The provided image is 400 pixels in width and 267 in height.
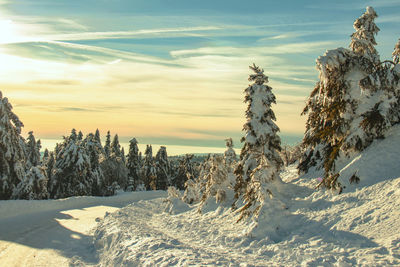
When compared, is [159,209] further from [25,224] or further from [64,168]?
[64,168]

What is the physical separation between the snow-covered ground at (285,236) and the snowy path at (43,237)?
0.04 meters

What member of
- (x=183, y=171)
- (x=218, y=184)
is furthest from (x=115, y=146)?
(x=218, y=184)

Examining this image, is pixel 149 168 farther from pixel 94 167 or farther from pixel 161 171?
pixel 94 167

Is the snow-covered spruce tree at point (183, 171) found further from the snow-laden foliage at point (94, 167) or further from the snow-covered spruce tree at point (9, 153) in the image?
the snow-covered spruce tree at point (9, 153)

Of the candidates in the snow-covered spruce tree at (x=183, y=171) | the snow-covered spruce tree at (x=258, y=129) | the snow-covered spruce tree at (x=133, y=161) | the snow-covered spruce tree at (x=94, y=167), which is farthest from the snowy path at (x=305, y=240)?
the snow-covered spruce tree at (x=133, y=161)

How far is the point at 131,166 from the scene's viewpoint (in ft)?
215

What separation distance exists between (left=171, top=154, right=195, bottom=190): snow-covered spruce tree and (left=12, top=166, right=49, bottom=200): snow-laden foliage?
100 feet

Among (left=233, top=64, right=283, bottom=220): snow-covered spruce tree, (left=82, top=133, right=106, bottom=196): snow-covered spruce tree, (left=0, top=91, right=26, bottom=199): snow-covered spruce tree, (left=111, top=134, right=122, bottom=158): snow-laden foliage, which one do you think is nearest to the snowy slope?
(left=233, top=64, right=283, bottom=220): snow-covered spruce tree

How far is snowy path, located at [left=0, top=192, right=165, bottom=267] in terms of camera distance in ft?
40.7

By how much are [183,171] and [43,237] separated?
51244 millimetres

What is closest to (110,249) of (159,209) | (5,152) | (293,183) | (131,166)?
(293,183)

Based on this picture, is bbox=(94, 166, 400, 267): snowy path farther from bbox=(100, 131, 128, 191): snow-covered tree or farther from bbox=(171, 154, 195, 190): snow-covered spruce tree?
bbox=(171, 154, 195, 190): snow-covered spruce tree

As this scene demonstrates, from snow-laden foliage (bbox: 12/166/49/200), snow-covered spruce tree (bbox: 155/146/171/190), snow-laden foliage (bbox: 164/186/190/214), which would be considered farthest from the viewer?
snow-covered spruce tree (bbox: 155/146/171/190)

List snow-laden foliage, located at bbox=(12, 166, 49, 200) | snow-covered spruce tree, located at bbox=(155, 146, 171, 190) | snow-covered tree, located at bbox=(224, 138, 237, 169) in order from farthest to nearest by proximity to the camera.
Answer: snow-covered spruce tree, located at bbox=(155, 146, 171, 190), snow-laden foliage, located at bbox=(12, 166, 49, 200), snow-covered tree, located at bbox=(224, 138, 237, 169)
